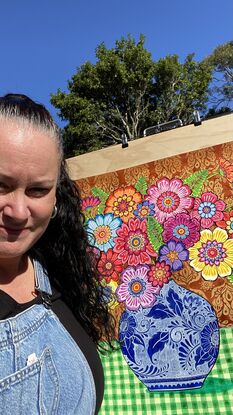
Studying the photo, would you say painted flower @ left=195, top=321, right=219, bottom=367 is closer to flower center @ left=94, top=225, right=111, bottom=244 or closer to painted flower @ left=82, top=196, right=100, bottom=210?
flower center @ left=94, top=225, right=111, bottom=244

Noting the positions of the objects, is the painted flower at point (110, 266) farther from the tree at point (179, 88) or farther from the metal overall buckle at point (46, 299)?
the tree at point (179, 88)

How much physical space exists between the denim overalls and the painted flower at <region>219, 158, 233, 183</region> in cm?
76

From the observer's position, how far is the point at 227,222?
1.29m

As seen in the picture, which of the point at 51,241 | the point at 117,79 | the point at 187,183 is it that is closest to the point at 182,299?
the point at 187,183

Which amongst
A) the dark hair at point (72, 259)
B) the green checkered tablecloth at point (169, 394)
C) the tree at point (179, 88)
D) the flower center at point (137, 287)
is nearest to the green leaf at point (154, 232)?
the flower center at point (137, 287)

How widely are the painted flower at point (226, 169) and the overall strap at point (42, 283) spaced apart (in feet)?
2.33

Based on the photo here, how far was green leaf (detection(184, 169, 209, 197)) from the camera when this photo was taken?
1332mm

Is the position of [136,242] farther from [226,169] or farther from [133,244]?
[226,169]

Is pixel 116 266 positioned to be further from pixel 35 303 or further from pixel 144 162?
pixel 35 303

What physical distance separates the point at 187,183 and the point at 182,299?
0.34 m

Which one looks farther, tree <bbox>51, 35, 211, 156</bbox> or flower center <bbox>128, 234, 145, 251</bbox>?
tree <bbox>51, 35, 211, 156</bbox>

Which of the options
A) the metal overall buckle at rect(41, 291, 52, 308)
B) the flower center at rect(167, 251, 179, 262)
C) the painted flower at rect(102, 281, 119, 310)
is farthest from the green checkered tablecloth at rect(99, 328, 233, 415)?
the metal overall buckle at rect(41, 291, 52, 308)

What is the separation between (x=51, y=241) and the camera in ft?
2.76

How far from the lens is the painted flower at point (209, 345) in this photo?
1224mm
